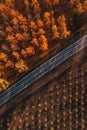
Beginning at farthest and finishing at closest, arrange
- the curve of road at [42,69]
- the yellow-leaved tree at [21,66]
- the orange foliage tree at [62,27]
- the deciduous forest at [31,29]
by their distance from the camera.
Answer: the curve of road at [42,69] < the deciduous forest at [31,29] < the orange foliage tree at [62,27] < the yellow-leaved tree at [21,66]

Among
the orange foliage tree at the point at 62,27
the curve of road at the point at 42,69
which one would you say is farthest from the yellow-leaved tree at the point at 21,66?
the orange foliage tree at the point at 62,27

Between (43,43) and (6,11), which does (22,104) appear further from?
(6,11)

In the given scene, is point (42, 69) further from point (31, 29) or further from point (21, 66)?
point (31, 29)

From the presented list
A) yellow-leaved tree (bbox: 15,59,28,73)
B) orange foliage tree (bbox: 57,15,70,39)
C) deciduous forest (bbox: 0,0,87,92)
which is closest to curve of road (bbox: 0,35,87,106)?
deciduous forest (bbox: 0,0,87,92)

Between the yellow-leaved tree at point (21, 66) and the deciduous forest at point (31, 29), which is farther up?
the deciduous forest at point (31, 29)

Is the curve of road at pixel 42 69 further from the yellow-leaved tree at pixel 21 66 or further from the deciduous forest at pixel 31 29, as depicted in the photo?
the yellow-leaved tree at pixel 21 66

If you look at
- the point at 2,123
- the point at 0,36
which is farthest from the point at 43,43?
the point at 2,123

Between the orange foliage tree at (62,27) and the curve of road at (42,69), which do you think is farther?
the curve of road at (42,69)

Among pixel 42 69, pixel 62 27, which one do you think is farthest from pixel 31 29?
pixel 42 69
